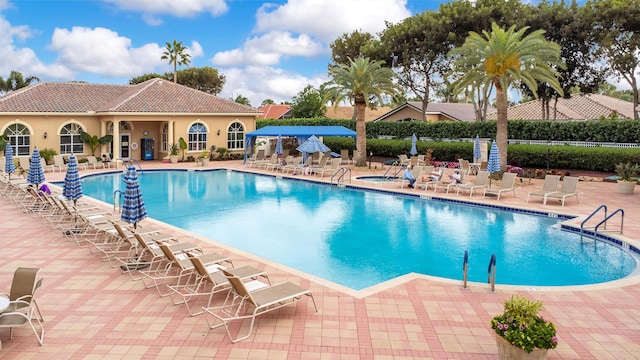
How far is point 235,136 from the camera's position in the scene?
33.9 meters

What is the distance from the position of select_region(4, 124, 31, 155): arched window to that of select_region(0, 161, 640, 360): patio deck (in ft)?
69.7

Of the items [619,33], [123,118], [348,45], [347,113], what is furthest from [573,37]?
[347,113]

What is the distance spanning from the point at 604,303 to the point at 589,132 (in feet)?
65.7

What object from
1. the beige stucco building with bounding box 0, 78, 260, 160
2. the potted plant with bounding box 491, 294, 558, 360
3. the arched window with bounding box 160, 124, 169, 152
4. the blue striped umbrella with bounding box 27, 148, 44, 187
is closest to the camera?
the potted plant with bounding box 491, 294, 558, 360

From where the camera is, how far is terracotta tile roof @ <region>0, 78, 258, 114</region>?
28.2 metres

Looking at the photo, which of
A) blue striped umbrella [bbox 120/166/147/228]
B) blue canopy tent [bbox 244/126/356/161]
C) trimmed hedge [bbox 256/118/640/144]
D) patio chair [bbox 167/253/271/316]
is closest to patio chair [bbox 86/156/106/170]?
blue canopy tent [bbox 244/126/356/161]

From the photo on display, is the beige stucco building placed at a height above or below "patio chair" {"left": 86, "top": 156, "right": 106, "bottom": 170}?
above

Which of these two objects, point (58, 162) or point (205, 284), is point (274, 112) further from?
point (205, 284)

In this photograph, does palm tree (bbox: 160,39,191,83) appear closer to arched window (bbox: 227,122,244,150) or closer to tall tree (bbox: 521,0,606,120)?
arched window (bbox: 227,122,244,150)

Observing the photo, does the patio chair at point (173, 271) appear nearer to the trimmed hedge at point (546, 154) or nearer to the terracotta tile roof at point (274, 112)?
the trimmed hedge at point (546, 154)

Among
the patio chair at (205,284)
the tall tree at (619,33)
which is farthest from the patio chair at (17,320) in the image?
the tall tree at (619,33)

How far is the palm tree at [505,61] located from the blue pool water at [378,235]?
6.82 m

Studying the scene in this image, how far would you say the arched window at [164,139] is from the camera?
32031 mm

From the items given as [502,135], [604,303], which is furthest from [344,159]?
[604,303]
